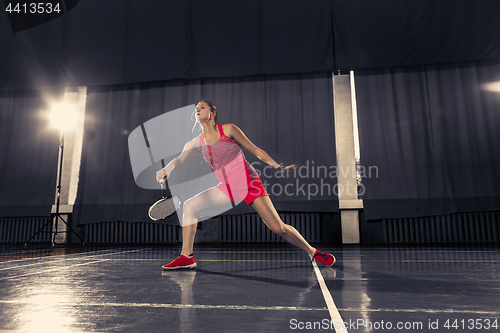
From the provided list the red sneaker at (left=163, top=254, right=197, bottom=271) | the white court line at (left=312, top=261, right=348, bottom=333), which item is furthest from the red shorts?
the white court line at (left=312, top=261, right=348, bottom=333)

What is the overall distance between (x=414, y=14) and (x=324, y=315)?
6655 mm

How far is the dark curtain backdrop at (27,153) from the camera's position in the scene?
266 inches

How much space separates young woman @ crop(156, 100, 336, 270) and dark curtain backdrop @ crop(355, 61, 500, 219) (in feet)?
12.9

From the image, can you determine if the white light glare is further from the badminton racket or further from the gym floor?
the badminton racket

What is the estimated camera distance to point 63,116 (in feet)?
23.6

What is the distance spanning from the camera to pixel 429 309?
4.15ft

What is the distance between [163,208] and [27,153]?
603 cm

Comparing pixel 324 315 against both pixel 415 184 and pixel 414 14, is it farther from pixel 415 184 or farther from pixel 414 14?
pixel 414 14

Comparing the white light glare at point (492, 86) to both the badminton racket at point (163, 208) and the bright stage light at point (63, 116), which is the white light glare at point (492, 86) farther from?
the bright stage light at point (63, 116)

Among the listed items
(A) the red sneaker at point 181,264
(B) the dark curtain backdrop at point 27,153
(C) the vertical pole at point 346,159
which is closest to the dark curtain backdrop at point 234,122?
(C) the vertical pole at point 346,159

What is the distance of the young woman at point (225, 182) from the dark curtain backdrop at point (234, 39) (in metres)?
4.22

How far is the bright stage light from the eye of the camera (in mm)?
7180

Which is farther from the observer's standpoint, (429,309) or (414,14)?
(414,14)

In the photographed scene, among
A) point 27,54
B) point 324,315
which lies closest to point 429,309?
point 324,315
